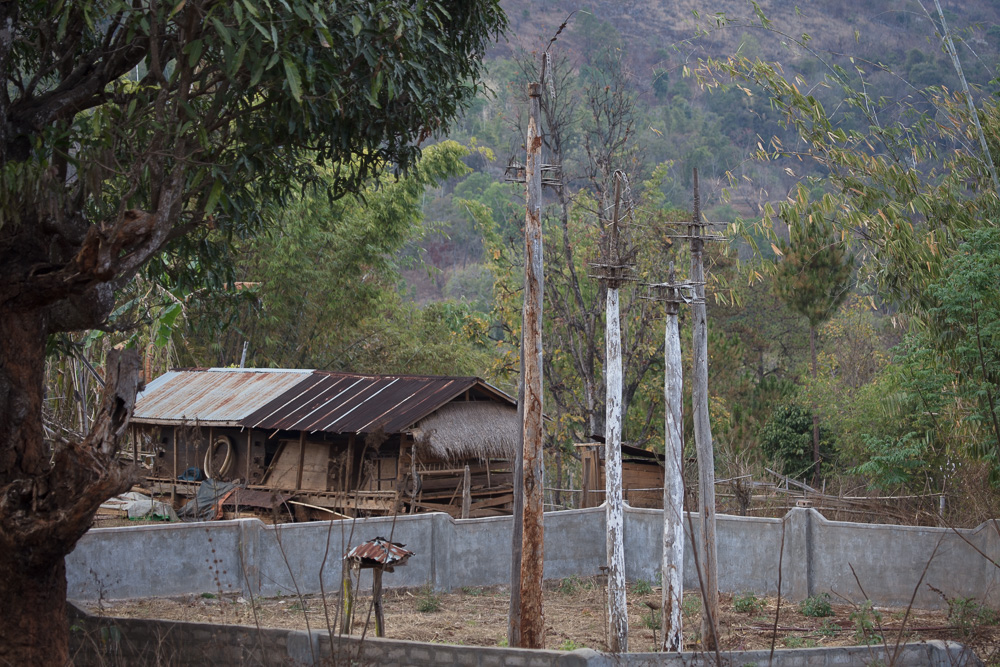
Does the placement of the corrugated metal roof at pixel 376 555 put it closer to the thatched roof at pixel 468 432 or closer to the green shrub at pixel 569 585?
the green shrub at pixel 569 585

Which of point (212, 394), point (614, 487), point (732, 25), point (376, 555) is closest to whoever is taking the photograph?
point (376, 555)

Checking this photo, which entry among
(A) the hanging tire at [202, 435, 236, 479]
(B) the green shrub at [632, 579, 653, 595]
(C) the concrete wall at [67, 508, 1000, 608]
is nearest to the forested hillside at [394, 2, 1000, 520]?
(C) the concrete wall at [67, 508, 1000, 608]

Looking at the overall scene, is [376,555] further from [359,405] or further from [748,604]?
[359,405]

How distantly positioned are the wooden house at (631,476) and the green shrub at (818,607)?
600 centimetres

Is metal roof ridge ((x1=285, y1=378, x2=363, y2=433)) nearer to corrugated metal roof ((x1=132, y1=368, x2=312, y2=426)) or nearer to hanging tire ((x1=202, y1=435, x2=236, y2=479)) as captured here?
corrugated metal roof ((x1=132, y1=368, x2=312, y2=426))

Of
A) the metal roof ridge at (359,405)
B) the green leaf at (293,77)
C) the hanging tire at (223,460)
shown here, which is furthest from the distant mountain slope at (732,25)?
the green leaf at (293,77)

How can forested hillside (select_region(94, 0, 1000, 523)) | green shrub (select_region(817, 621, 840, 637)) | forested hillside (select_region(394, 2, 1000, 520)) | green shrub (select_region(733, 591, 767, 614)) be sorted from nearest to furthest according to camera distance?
green shrub (select_region(817, 621, 840, 637))
forested hillside (select_region(94, 0, 1000, 523))
forested hillside (select_region(394, 2, 1000, 520))
green shrub (select_region(733, 591, 767, 614))

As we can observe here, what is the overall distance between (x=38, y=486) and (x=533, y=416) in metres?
5.23

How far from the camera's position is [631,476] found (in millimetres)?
22359

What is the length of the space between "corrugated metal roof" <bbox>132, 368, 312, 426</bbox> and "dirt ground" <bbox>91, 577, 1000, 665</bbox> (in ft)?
23.6

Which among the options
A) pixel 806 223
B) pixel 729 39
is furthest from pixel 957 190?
pixel 729 39

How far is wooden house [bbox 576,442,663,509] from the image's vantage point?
2191 cm

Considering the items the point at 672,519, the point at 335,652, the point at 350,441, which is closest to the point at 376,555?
the point at 335,652

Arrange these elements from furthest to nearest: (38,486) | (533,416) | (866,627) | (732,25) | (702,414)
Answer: (732,25)
(702,414)
(533,416)
(866,627)
(38,486)
